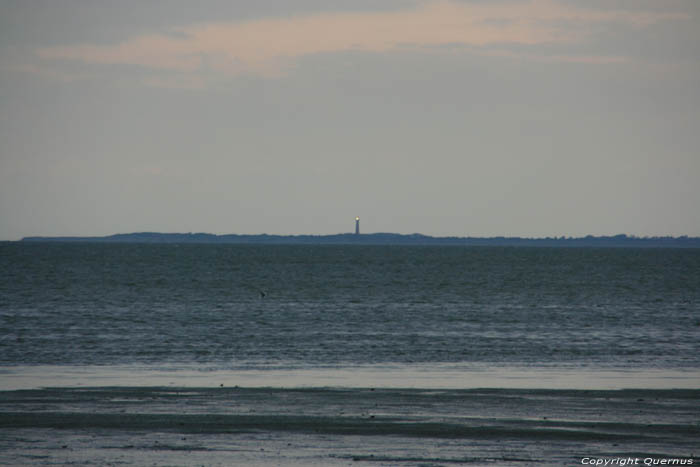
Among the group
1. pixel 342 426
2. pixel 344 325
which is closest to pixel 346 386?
pixel 342 426

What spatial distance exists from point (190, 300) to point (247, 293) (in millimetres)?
10367

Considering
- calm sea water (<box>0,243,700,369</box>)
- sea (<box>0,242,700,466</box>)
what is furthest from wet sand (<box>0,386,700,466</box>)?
calm sea water (<box>0,243,700,369</box>)

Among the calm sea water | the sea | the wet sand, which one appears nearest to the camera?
the wet sand

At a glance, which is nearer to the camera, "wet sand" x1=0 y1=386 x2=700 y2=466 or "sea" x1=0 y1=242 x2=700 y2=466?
"wet sand" x1=0 y1=386 x2=700 y2=466

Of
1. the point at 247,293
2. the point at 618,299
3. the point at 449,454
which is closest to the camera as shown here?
the point at 449,454

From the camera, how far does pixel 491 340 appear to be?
36656 mm

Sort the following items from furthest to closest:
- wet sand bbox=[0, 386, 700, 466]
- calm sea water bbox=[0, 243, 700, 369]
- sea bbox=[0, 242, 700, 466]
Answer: calm sea water bbox=[0, 243, 700, 369]
sea bbox=[0, 242, 700, 466]
wet sand bbox=[0, 386, 700, 466]

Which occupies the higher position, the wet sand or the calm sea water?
the wet sand

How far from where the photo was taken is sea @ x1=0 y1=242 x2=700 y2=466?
1609 cm

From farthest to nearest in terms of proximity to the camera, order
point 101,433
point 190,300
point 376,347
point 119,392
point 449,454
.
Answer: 1. point 190,300
2. point 376,347
3. point 119,392
4. point 101,433
5. point 449,454

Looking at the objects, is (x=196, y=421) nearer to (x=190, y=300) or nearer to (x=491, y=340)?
(x=491, y=340)

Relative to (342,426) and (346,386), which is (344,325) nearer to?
(346,386)

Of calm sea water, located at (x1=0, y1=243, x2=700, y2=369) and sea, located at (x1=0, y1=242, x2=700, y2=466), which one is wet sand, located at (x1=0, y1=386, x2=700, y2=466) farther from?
calm sea water, located at (x1=0, y1=243, x2=700, y2=369)

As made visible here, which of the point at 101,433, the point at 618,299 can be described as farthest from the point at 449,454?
the point at 618,299
